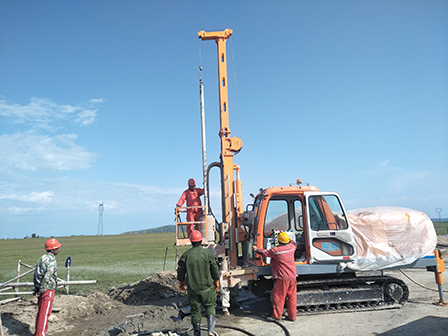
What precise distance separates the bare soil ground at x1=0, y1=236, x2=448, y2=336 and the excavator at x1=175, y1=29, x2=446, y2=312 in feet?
1.67

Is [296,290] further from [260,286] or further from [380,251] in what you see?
[380,251]

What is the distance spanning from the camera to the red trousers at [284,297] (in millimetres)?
8047

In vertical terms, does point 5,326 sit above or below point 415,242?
below

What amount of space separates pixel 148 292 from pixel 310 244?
6239 mm

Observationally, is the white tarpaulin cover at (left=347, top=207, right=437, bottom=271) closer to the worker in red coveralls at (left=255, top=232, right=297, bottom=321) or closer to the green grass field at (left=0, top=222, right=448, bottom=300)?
the worker in red coveralls at (left=255, top=232, right=297, bottom=321)

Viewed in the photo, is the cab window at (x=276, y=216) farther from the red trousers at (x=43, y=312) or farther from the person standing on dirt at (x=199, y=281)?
the red trousers at (x=43, y=312)

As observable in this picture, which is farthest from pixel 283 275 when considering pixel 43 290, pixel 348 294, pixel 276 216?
pixel 43 290

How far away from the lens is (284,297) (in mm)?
8109

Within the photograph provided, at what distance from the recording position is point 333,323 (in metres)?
7.85

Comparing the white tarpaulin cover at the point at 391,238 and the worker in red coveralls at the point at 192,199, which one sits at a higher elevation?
the worker in red coveralls at the point at 192,199

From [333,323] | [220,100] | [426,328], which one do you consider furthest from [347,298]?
[220,100]

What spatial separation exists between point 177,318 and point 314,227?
13.4ft

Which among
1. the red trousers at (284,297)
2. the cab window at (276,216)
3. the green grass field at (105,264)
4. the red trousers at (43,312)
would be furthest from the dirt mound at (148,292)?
the red trousers at (284,297)

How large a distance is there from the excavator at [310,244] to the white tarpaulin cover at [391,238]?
0.02 meters
